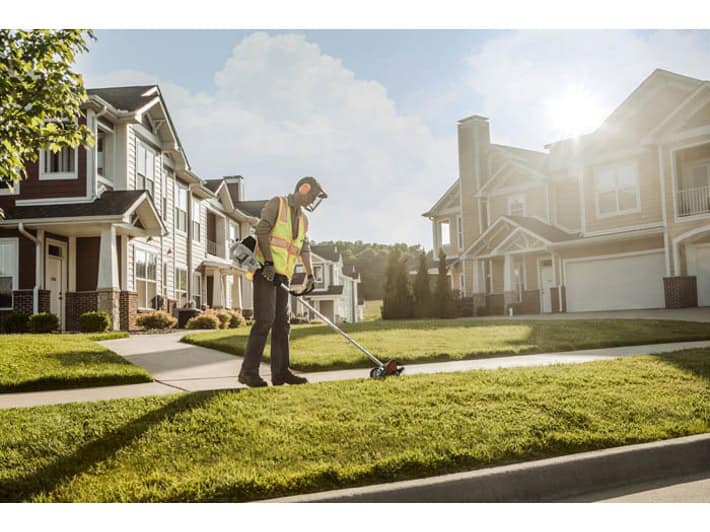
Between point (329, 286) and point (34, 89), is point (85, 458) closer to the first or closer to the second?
point (34, 89)

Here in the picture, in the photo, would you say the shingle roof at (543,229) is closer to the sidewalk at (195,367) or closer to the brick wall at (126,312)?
the sidewalk at (195,367)

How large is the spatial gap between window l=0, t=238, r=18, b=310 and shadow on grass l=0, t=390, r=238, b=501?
613 inches

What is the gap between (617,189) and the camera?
80.5 ft

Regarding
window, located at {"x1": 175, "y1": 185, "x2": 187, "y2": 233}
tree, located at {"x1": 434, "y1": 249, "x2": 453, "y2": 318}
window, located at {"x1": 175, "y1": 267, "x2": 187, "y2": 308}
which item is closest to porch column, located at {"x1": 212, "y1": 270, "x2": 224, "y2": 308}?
window, located at {"x1": 175, "y1": 267, "x2": 187, "y2": 308}

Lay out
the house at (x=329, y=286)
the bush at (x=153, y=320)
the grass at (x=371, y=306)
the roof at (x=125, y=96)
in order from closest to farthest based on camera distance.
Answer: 1. the bush at (x=153, y=320)
2. the roof at (x=125, y=96)
3. the house at (x=329, y=286)
4. the grass at (x=371, y=306)

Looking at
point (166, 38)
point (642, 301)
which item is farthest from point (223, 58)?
point (642, 301)

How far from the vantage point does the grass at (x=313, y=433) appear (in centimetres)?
419

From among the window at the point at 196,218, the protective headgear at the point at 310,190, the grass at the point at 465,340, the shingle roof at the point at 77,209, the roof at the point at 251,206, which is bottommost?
the grass at the point at 465,340

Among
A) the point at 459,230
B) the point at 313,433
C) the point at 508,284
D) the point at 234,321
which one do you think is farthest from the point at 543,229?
the point at 313,433

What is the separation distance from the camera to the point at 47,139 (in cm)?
952

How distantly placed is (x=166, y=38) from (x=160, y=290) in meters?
15.4

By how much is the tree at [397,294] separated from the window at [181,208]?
8600mm

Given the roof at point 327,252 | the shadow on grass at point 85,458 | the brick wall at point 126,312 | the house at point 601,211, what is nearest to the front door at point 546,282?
the house at point 601,211
